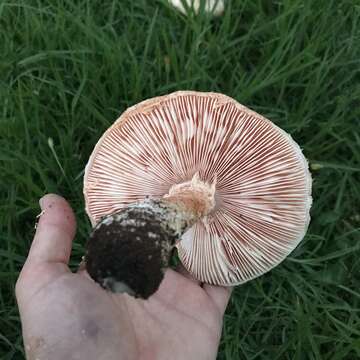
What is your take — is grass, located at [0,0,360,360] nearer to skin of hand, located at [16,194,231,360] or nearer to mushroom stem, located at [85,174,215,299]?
skin of hand, located at [16,194,231,360]

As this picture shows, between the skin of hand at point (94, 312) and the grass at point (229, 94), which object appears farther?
the grass at point (229, 94)

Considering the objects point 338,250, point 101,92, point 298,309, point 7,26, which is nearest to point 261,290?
point 298,309

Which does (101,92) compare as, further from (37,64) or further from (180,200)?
(180,200)

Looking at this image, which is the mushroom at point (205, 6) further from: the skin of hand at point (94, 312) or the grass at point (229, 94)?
the skin of hand at point (94, 312)

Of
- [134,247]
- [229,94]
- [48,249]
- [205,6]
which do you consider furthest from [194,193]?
[205,6]

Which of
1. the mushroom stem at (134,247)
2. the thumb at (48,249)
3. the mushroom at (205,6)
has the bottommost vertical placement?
the thumb at (48,249)

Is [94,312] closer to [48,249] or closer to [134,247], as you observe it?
[48,249]

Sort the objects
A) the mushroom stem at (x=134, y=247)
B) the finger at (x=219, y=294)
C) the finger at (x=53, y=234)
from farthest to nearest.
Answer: the finger at (x=219, y=294) → the finger at (x=53, y=234) → the mushroom stem at (x=134, y=247)

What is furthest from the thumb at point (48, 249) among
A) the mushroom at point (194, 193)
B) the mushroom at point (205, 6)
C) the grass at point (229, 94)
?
the mushroom at point (205, 6)
